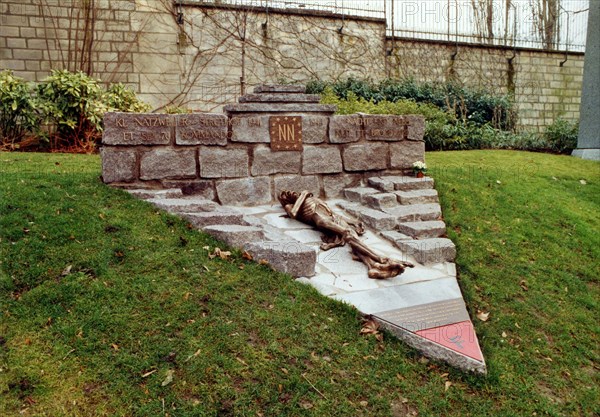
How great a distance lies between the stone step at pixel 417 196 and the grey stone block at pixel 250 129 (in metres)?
1.68

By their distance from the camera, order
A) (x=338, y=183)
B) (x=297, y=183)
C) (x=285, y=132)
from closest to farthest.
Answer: (x=285, y=132), (x=297, y=183), (x=338, y=183)

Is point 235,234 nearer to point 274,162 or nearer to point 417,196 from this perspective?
point 274,162

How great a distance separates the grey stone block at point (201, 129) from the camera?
5094mm

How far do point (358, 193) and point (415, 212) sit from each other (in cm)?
78

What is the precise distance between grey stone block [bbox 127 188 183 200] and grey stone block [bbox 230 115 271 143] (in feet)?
2.80

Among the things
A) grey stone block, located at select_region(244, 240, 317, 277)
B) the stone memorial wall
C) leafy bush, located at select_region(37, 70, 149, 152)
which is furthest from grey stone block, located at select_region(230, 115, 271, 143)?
leafy bush, located at select_region(37, 70, 149, 152)

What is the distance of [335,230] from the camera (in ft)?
14.9

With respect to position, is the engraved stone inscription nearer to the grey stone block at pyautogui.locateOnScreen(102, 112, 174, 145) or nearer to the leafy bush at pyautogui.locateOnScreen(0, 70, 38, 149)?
the grey stone block at pyautogui.locateOnScreen(102, 112, 174, 145)

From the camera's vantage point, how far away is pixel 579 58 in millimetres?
14820

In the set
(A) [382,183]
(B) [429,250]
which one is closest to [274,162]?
(A) [382,183]

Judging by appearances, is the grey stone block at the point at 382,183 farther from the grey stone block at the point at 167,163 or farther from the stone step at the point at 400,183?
the grey stone block at the point at 167,163

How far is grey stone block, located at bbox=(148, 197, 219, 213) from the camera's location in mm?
4586

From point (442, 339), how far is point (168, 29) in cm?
924

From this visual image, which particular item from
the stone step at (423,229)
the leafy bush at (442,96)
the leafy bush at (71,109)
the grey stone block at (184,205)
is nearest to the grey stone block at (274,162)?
the grey stone block at (184,205)
